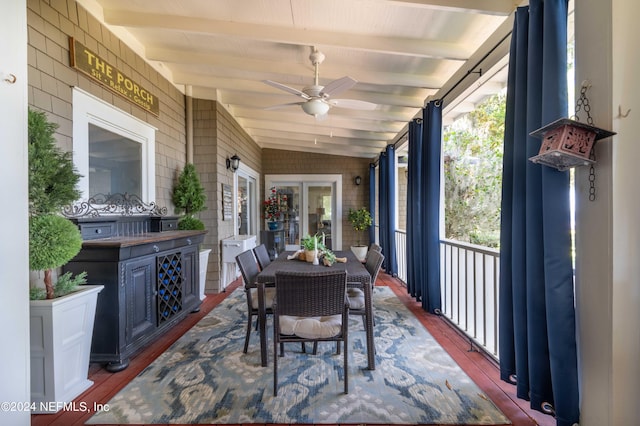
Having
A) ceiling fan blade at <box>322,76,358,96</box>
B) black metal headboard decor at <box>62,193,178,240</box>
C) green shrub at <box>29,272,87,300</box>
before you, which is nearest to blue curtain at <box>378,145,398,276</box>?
ceiling fan blade at <box>322,76,358,96</box>

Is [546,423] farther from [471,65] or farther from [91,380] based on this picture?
[91,380]

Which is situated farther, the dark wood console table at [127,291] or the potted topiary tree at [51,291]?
the dark wood console table at [127,291]

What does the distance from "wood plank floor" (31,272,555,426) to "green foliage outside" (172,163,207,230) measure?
1.26 m

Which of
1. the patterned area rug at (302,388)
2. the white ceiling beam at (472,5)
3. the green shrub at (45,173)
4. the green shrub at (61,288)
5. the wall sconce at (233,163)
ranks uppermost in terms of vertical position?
the white ceiling beam at (472,5)

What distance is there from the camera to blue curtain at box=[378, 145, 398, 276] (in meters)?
5.71

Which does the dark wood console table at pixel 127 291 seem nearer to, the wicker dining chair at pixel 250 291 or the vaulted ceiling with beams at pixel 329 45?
the wicker dining chair at pixel 250 291

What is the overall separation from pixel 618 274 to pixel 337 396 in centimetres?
174

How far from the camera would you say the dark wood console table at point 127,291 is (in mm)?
2355

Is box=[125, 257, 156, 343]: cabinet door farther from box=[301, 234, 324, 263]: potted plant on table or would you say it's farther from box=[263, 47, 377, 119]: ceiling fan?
box=[263, 47, 377, 119]: ceiling fan

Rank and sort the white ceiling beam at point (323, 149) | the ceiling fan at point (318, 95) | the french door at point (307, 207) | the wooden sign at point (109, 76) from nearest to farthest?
the wooden sign at point (109, 76) < the ceiling fan at point (318, 95) < the white ceiling beam at point (323, 149) < the french door at point (307, 207)

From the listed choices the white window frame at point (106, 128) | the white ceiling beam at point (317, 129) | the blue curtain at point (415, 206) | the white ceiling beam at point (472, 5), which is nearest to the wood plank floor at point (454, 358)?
the blue curtain at point (415, 206)

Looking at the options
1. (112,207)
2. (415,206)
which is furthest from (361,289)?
(112,207)

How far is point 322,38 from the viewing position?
110 inches

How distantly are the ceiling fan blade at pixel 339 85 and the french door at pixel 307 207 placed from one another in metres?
4.99
